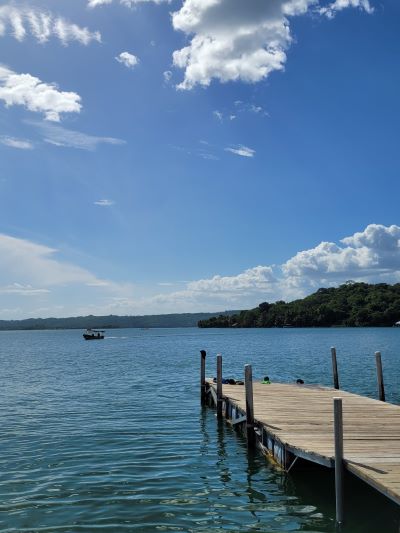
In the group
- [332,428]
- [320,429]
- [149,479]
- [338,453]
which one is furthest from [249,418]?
[338,453]

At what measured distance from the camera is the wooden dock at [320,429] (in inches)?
379

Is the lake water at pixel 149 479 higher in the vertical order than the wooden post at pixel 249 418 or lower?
lower

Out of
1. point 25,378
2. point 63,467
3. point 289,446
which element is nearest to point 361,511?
Answer: point 289,446

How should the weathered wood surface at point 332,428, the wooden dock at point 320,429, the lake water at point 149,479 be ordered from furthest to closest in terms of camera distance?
the lake water at point 149,479 → the wooden dock at point 320,429 → the weathered wood surface at point 332,428

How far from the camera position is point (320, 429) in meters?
13.7

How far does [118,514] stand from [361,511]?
4.86 metres

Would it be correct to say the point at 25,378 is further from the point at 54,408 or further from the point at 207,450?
the point at 207,450

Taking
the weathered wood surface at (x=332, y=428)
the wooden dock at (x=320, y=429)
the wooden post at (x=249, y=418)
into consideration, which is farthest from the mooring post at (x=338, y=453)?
the wooden post at (x=249, y=418)

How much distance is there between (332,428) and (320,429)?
12.9 inches

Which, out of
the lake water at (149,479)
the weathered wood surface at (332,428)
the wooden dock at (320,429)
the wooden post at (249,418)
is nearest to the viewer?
the weathered wood surface at (332,428)

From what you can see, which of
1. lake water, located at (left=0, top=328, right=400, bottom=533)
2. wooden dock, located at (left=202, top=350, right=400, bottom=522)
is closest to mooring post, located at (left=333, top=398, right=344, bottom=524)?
wooden dock, located at (left=202, top=350, right=400, bottom=522)

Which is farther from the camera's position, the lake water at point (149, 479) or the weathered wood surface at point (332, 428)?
the lake water at point (149, 479)

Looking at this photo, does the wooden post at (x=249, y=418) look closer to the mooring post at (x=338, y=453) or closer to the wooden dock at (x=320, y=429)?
the wooden dock at (x=320, y=429)

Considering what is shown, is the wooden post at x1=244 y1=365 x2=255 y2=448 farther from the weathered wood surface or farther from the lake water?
the lake water
